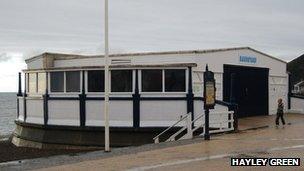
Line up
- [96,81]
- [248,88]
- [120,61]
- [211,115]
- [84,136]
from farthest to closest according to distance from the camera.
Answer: [248,88] → [120,61] → [96,81] → [84,136] → [211,115]

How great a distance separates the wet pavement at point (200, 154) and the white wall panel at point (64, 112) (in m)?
7.26

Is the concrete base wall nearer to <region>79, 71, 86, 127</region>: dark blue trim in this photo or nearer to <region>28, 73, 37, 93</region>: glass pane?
<region>79, 71, 86, 127</region>: dark blue trim

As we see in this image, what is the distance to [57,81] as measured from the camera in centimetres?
2566

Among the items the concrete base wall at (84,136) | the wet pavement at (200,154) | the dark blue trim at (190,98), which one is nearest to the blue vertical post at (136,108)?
the concrete base wall at (84,136)

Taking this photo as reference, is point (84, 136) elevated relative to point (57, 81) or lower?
lower

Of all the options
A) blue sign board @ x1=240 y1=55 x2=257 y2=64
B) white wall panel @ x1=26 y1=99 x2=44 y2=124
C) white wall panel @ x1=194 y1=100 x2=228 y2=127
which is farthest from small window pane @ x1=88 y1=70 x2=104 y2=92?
blue sign board @ x1=240 y1=55 x2=257 y2=64

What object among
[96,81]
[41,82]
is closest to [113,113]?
[96,81]

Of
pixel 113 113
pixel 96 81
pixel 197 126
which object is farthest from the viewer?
pixel 96 81

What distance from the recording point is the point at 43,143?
83.0ft

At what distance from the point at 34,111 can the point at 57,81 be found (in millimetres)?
2186

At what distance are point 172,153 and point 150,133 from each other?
762cm

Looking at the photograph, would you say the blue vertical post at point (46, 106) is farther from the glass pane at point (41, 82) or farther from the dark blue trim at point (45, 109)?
the glass pane at point (41, 82)

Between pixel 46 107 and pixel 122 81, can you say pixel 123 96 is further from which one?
pixel 46 107

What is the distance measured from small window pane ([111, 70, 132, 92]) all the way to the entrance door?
6113mm
